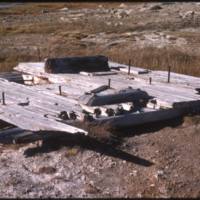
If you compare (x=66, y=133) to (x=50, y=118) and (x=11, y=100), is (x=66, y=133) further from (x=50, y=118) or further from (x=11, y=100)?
(x=11, y=100)

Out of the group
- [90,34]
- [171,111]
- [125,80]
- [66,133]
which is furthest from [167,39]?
[66,133]

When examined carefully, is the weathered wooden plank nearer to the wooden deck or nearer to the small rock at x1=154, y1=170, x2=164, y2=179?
the wooden deck

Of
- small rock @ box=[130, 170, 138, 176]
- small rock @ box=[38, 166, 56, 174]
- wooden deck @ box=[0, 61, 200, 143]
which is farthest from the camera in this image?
wooden deck @ box=[0, 61, 200, 143]

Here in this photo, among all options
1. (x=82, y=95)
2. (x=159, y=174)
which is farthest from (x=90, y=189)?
(x=82, y=95)

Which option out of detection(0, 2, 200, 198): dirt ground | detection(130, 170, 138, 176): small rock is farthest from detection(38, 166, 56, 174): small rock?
detection(130, 170, 138, 176): small rock

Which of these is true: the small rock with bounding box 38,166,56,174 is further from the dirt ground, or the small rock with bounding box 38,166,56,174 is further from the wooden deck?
the wooden deck

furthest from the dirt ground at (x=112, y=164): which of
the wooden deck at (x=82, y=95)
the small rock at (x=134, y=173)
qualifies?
the wooden deck at (x=82, y=95)

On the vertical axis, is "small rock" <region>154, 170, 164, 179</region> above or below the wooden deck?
above

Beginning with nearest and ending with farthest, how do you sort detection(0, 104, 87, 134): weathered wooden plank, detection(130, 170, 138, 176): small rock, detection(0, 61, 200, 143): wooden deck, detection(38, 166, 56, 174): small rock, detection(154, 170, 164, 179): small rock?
detection(154, 170, 164, 179): small rock < detection(130, 170, 138, 176): small rock < detection(38, 166, 56, 174): small rock < detection(0, 104, 87, 134): weathered wooden plank < detection(0, 61, 200, 143): wooden deck

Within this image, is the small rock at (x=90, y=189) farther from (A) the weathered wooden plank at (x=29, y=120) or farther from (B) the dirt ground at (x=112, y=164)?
(A) the weathered wooden plank at (x=29, y=120)

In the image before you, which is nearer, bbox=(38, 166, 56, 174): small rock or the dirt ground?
the dirt ground

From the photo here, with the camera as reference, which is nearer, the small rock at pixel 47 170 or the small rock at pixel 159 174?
the small rock at pixel 159 174

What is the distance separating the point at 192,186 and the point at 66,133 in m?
2.67

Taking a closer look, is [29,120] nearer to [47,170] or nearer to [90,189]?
[47,170]
